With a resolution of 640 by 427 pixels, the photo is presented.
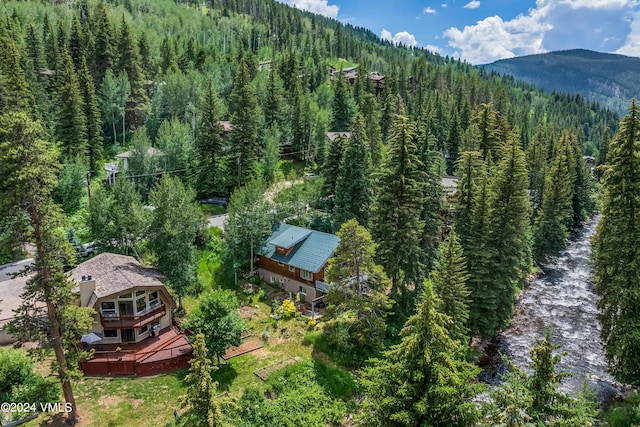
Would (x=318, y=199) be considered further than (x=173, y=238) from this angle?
Yes

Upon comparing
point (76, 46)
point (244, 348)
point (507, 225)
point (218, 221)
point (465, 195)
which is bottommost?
point (244, 348)

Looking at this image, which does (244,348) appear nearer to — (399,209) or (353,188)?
(399,209)

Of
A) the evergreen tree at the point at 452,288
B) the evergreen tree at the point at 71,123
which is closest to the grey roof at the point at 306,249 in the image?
the evergreen tree at the point at 452,288

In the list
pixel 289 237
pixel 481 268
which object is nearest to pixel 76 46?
pixel 289 237

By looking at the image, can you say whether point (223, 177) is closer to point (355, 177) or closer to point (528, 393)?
point (355, 177)

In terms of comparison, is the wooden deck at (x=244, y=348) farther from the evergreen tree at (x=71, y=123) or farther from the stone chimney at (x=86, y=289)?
the evergreen tree at (x=71, y=123)

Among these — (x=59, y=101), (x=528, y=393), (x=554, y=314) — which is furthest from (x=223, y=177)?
(x=528, y=393)
